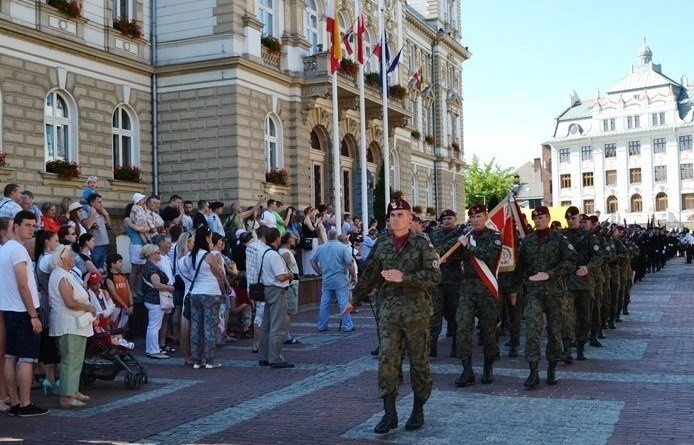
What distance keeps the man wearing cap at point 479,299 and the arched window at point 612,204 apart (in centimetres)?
8624

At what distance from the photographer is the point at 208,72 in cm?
2538

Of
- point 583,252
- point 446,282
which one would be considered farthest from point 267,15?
point 583,252

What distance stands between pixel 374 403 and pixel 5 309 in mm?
4001

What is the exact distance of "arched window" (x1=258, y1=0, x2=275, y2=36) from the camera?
27281mm

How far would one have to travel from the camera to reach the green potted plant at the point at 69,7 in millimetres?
21516

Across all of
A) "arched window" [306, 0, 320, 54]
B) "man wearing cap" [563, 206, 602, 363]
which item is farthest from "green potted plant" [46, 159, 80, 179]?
"man wearing cap" [563, 206, 602, 363]

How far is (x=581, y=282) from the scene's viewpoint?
11945mm

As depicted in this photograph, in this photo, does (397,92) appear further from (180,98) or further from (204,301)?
(204,301)

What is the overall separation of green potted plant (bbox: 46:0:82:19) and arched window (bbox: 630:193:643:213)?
78.3m

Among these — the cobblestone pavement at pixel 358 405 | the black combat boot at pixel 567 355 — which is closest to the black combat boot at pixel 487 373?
the cobblestone pavement at pixel 358 405

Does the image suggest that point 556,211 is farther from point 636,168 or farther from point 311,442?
point 636,168

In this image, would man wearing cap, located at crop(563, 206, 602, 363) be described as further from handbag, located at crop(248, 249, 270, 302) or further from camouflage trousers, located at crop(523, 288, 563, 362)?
handbag, located at crop(248, 249, 270, 302)

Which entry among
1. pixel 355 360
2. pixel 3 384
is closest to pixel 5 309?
pixel 3 384

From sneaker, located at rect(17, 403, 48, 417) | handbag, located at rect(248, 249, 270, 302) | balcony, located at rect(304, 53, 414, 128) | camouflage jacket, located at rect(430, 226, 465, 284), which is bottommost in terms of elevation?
sneaker, located at rect(17, 403, 48, 417)
